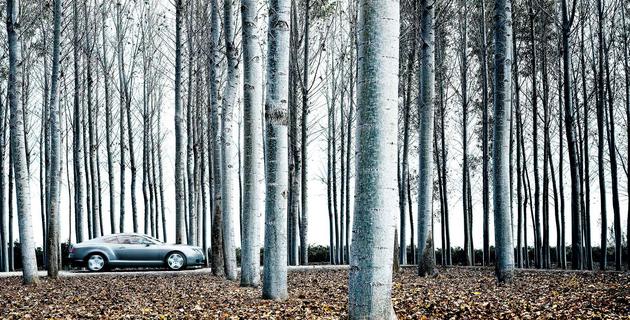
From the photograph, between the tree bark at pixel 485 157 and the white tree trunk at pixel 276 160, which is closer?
the white tree trunk at pixel 276 160

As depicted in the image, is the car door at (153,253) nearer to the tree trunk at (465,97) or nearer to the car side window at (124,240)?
the car side window at (124,240)

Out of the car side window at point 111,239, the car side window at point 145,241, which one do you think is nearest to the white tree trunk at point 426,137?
the car side window at point 145,241

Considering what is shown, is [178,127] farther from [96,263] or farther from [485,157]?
[485,157]

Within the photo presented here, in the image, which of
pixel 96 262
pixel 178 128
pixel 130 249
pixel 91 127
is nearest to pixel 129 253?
pixel 130 249

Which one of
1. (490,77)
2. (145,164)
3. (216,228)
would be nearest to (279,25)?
(216,228)

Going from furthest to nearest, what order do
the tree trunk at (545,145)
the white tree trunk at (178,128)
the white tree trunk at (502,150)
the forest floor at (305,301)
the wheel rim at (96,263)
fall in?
1. the tree trunk at (545,145)
2. the wheel rim at (96,263)
3. the white tree trunk at (178,128)
4. the white tree trunk at (502,150)
5. the forest floor at (305,301)

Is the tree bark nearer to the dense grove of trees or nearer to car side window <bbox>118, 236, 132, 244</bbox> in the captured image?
the dense grove of trees

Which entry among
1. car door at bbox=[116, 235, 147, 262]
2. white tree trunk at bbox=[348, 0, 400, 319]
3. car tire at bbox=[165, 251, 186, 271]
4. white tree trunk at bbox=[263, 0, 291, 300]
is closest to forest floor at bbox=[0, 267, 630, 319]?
white tree trunk at bbox=[263, 0, 291, 300]

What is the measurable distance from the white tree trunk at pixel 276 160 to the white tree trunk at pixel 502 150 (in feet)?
17.0

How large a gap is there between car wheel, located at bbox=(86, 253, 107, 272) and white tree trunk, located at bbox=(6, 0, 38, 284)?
6721mm

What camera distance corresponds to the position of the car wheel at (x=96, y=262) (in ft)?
70.4

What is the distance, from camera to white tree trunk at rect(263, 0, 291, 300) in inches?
400

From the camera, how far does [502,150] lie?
43.9ft

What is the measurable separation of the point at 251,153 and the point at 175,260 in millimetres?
11265
